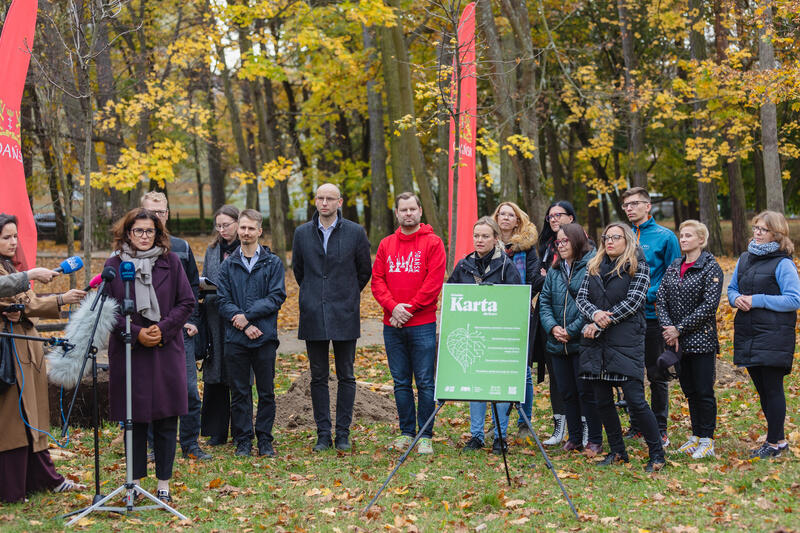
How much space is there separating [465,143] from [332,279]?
400 centimetres

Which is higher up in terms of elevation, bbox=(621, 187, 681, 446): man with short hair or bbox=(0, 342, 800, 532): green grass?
bbox=(621, 187, 681, 446): man with short hair

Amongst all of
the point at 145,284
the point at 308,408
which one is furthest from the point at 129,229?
the point at 308,408

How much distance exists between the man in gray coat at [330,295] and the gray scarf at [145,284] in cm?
174

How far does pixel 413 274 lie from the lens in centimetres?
702

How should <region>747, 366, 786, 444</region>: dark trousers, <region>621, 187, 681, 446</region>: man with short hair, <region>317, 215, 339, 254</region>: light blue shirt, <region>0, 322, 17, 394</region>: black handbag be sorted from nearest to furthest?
<region>0, 322, 17, 394</region>: black handbag
<region>747, 366, 786, 444</region>: dark trousers
<region>621, 187, 681, 446</region>: man with short hair
<region>317, 215, 339, 254</region>: light blue shirt

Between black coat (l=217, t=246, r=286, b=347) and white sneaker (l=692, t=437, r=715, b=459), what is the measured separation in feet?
11.9

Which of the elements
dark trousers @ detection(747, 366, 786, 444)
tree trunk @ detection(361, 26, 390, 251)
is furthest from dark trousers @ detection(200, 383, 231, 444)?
tree trunk @ detection(361, 26, 390, 251)

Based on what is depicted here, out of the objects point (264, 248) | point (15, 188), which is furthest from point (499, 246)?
point (15, 188)

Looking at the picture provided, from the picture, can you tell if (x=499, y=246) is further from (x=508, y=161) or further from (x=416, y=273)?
(x=508, y=161)

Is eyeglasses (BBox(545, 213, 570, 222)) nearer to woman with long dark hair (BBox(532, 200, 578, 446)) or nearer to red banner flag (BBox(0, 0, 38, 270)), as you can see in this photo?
woman with long dark hair (BBox(532, 200, 578, 446))

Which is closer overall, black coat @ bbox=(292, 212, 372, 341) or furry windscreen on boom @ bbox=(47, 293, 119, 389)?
furry windscreen on boom @ bbox=(47, 293, 119, 389)

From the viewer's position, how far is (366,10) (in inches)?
567

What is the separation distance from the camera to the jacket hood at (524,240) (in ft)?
23.1

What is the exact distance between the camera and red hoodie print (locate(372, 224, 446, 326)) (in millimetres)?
6922
